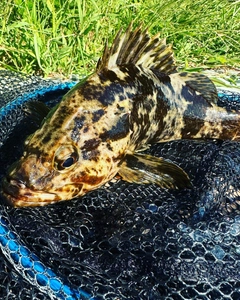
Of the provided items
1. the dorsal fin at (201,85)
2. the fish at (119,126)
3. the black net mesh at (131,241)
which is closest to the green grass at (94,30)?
the dorsal fin at (201,85)

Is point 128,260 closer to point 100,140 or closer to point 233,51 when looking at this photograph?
point 100,140

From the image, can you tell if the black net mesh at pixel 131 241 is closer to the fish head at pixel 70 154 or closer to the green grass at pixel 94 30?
the fish head at pixel 70 154

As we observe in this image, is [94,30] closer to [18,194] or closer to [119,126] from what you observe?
[119,126]

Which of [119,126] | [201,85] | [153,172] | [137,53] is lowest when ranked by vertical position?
[153,172]

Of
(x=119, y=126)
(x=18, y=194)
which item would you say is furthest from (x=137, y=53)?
(x=18, y=194)

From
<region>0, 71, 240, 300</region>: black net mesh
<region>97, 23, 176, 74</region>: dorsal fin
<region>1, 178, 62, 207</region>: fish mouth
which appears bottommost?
<region>0, 71, 240, 300</region>: black net mesh

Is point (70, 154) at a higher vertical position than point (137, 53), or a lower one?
lower

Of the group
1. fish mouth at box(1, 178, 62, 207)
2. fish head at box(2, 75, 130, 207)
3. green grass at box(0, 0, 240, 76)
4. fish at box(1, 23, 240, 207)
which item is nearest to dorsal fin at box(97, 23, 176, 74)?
fish at box(1, 23, 240, 207)

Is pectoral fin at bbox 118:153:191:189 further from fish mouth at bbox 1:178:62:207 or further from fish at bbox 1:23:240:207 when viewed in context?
fish mouth at bbox 1:178:62:207
